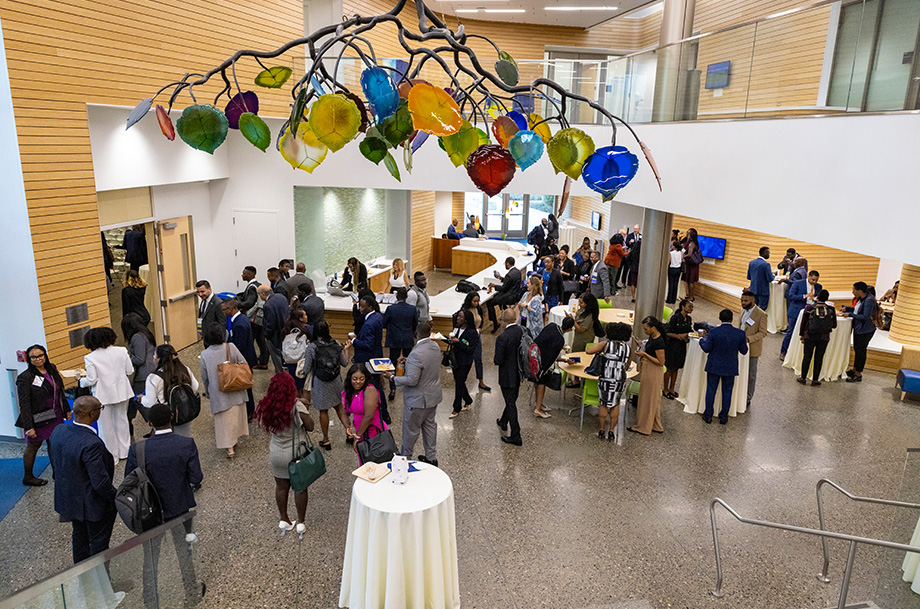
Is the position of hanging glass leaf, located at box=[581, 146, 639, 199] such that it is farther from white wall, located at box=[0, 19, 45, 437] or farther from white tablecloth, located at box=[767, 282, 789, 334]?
white tablecloth, located at box=[767, 282, 789, 334]

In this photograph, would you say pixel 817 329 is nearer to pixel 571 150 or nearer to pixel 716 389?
pixel 716 389

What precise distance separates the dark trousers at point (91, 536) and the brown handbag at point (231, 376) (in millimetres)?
1934

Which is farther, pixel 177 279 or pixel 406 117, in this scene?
pixel 177 279

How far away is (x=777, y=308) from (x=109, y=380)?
11918mm

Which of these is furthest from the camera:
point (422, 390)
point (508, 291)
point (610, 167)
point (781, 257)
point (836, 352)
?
point (781, 257)

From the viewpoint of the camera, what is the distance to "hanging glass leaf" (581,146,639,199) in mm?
1826

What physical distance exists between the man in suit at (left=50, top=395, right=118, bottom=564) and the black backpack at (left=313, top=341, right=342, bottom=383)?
2.42 m

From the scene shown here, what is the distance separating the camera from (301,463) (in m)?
4.88

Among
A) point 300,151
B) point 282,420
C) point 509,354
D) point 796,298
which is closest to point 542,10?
point 796,298

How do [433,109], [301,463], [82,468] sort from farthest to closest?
[301,463] → [82,468] → [433,109]

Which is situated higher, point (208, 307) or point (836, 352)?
point (208, 307)

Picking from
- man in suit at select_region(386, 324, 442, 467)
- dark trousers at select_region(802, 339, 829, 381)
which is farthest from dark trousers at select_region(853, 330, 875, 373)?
man in suit at select_region(386, 324, 442, 467)

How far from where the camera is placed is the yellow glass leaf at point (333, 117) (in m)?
1.69

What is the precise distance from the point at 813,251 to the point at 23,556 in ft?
48.0
